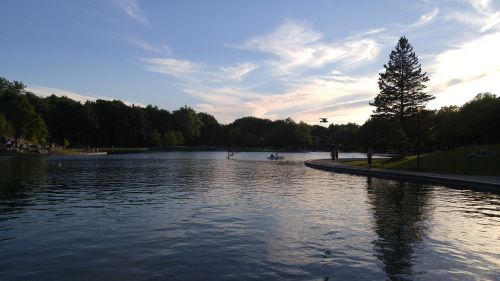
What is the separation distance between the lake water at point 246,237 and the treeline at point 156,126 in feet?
92.4

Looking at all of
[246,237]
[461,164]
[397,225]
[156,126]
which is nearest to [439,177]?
[461,164]

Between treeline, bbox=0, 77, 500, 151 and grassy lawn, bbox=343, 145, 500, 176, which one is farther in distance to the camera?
treeline, bbox=0, 77, 500, 151

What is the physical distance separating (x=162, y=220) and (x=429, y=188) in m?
20.3

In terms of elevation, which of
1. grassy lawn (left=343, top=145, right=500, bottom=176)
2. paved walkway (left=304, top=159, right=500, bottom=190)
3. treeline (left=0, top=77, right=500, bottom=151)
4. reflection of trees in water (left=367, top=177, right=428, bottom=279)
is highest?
treeline (left=0, top=77, right=500, bottom=151)

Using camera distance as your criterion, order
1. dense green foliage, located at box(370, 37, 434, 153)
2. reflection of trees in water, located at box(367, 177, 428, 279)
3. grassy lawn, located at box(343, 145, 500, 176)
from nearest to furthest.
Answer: reflection of trees in water, located at box(367, 177, 428, 279) < grassy lawn, located at box(343, 145, 500, 176) < dense green foliage, located at box(370, 37, 434, 153)

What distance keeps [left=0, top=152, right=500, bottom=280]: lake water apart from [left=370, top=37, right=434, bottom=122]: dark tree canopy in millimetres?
40276

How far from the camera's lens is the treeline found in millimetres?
68550

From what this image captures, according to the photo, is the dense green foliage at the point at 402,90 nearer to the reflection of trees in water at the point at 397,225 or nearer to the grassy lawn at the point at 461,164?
the grassy lawn at the point at 461,164

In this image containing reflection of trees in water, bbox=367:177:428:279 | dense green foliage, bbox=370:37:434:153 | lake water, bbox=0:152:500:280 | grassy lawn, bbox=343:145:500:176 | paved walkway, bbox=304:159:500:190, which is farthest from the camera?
dense green foliage, bbox=370:37:434:153

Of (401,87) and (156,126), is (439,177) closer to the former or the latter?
(401,87)

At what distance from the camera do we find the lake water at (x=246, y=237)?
374 inches

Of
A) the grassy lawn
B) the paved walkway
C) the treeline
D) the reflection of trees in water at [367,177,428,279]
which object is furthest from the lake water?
the treeline

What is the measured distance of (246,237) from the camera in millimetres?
12844

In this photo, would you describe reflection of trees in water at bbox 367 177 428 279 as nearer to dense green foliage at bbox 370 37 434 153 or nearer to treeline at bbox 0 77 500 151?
treeline at bbox 0 77 500 151
